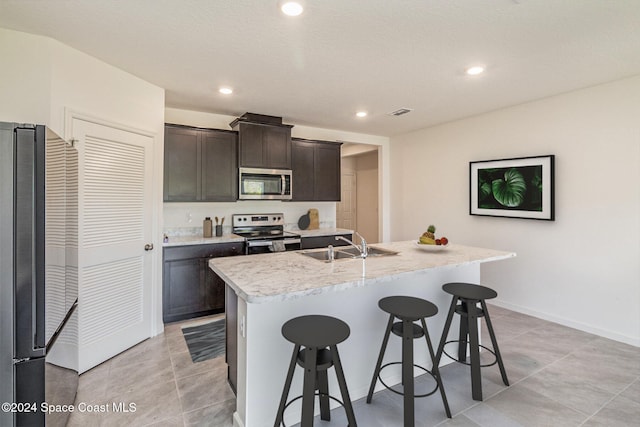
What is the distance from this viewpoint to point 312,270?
201 cm

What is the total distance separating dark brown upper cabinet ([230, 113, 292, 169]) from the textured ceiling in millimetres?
568

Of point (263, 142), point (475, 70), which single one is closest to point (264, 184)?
point (263, 142)

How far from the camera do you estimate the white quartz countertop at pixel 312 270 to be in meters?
1.60

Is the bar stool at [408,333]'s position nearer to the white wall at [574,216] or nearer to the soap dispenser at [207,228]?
the white wall at [574,216]

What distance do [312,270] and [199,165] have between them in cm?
259

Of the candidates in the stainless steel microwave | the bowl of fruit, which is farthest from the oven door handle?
the bowl of fruit

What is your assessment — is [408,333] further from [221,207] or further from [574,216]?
[221,207]

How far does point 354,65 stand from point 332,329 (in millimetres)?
2232

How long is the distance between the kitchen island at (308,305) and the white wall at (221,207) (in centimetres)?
215

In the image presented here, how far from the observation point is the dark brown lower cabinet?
346cm

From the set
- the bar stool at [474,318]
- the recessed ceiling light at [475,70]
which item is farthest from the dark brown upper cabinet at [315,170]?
the bar stool at [474,318]

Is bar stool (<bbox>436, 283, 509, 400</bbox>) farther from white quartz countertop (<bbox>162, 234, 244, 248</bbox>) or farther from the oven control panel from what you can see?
the oven control panel

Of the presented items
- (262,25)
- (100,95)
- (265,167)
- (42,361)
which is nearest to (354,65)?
(262,25)

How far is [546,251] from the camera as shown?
143 inches
